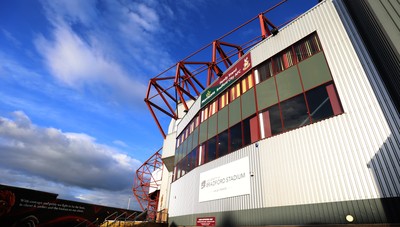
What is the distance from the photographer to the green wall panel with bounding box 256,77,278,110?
15.5 meters

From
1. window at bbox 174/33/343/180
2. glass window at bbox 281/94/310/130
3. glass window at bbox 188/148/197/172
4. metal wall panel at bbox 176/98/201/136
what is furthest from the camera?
metal wall panel at bbox 176/98/201/136

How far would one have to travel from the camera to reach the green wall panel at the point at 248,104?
16.9 metres

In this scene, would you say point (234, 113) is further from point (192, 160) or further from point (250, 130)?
point (192, 160)

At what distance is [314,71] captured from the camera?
13.5 m

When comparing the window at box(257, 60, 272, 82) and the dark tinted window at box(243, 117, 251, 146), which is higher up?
the window at box(257, 60, 272, 82)

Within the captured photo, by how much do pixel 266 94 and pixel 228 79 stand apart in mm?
5785

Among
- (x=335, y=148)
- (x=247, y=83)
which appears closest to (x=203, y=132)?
(x=247, y=83)

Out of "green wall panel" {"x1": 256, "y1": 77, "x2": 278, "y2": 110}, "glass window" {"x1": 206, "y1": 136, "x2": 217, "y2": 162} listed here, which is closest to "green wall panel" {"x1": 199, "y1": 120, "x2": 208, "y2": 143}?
"glass window" {"x1": 206, "y1": 136, "x2": 217, "y2": 162}

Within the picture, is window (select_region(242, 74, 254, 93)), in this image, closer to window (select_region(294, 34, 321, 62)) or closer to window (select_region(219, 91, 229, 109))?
window (select_region(219, 91, 229, 109))

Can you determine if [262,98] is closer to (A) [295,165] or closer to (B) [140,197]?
(A) [295,165]

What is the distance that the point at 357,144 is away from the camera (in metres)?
10.2

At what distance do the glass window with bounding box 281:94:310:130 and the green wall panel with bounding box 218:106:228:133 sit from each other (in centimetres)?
615

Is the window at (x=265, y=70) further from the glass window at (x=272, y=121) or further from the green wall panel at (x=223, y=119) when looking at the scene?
the green wall panel at (x=223, y=119)

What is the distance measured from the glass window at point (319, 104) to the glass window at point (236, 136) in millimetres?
5852
